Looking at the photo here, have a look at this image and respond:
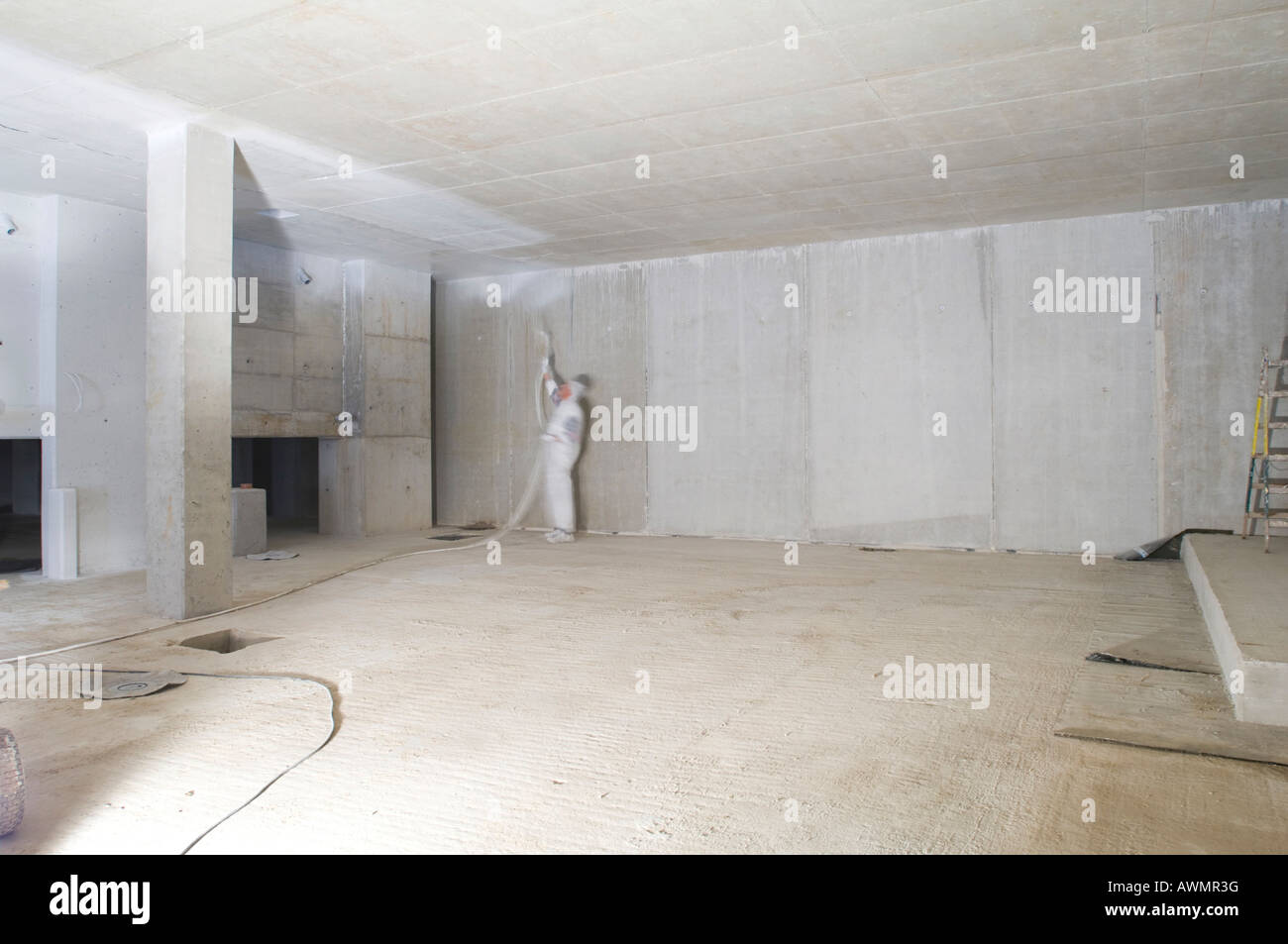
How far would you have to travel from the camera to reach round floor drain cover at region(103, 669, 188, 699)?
3.86 metres

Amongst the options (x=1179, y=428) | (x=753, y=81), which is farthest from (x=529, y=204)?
(x=1179, y=428)

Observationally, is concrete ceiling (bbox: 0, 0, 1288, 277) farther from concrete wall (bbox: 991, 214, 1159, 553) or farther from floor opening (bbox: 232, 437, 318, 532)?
floor opening (bbox: 232, 437, 318, 532)

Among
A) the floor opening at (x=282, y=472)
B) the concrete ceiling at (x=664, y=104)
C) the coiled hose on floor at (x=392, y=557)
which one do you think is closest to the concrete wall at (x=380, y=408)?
the coiled hose on floor at (x=392, y=557)

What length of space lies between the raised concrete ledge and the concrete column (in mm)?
5310

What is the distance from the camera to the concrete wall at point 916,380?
736 centimetres

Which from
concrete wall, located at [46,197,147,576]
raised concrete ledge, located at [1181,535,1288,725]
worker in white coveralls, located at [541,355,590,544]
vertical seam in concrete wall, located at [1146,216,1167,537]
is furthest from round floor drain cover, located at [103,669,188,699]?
vertical seam in concrete wall, located at [1146,216,1167,537]

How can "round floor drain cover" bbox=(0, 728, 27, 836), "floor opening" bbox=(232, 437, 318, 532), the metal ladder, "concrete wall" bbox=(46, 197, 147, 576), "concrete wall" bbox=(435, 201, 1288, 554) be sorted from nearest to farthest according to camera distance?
"round floor drain cover" bbox=(0, 728, 27, 836)
the metal ladder
"concrete wall" bbox=(46, 197, 147, 576)
"concrete wall" bbox=(435, 201, 1288, 554)
"floor opening" bbox=(232, 437, 318, 532)

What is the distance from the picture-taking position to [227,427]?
5.64 meters

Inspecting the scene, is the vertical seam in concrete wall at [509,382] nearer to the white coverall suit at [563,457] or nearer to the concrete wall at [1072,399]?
the white coverall suit at [563,457]

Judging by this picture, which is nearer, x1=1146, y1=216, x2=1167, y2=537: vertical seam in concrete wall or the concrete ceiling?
the concrete ceiling

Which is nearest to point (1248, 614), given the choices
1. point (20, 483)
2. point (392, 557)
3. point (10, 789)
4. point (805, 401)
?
point (10, 789)

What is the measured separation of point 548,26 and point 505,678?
9.97 feet

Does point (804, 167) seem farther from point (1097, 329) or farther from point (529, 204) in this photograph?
point (1097, 329)

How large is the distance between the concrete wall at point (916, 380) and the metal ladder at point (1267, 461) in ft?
0.71
